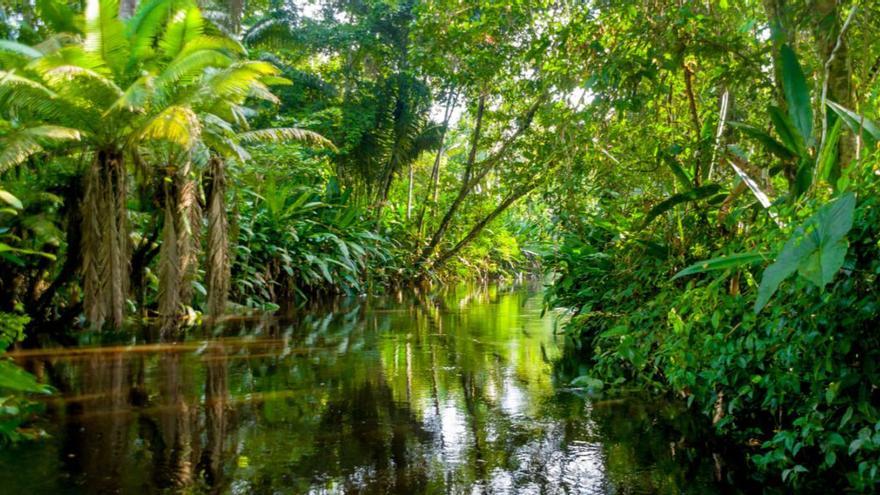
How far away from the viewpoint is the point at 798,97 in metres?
3.46

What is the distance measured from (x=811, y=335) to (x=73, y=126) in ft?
25.1

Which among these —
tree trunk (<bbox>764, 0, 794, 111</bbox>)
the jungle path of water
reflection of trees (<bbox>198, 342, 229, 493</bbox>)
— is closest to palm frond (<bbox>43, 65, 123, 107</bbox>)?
the jungle path of water

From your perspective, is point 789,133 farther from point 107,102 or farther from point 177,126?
point 107,102

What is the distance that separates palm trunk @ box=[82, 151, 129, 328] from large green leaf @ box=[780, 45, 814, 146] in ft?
22.6

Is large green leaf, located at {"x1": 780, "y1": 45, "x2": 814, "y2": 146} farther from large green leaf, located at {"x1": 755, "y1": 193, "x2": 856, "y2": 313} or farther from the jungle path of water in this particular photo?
the jungle path of water

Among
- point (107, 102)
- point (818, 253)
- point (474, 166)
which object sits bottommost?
point (818, 253)

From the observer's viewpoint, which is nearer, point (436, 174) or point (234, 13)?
point (234, 13)

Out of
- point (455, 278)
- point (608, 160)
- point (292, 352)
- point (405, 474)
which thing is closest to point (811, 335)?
point (405, 474)

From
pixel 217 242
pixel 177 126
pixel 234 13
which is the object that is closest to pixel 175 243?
pixel 217 242

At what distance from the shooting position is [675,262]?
17.4ft

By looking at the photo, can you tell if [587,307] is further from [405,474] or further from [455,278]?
[455,278]

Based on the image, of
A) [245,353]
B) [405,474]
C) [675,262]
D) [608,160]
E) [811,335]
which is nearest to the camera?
[811,335]

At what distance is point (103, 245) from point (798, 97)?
7.02m

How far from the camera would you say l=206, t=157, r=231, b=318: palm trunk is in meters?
9.00
